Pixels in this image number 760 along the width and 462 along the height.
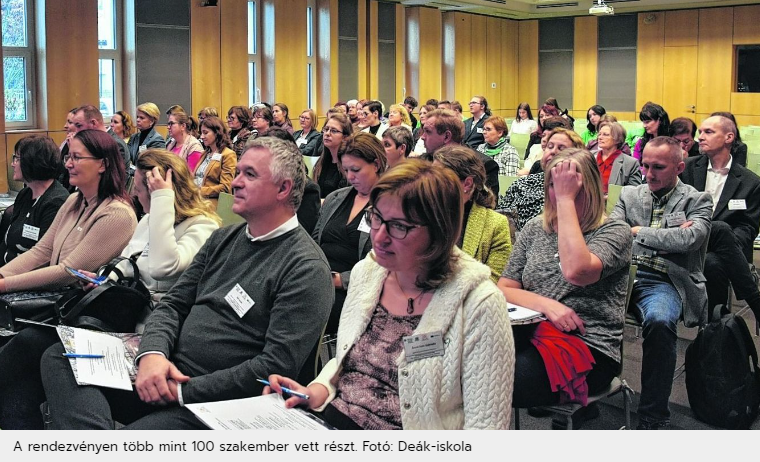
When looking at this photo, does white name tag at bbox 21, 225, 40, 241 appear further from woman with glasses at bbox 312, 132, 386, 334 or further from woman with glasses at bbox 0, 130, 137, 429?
woman with glasses at bbox 312, 132, 386, 334

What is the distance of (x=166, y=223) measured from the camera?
3.27 metres

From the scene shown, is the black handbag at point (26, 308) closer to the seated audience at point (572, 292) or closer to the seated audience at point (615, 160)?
the seated audience at point (572, 292)

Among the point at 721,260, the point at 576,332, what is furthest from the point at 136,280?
the point at 721,260

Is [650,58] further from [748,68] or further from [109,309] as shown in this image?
[109,309]

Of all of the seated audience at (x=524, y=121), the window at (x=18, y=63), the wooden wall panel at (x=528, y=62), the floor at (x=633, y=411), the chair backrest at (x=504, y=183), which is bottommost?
the floor at (x=633, y=411)

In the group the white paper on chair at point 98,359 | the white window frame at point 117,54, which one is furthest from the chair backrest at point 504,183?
the white window frame at point 117,54

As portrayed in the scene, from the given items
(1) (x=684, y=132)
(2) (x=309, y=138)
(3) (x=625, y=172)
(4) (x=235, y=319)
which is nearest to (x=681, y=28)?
(2) (x=309, y=138)

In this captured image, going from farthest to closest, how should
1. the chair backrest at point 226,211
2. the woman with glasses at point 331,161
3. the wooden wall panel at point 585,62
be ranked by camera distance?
1. the wooden wall panel at point 585,62
2. the woman with glasses at point 331,161
3. the chair backrest at point 226,211

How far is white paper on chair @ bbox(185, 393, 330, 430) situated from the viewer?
205 cm

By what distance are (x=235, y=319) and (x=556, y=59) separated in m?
18.7

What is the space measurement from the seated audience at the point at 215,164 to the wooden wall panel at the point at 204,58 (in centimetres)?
531

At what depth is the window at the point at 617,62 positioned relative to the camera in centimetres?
1894
